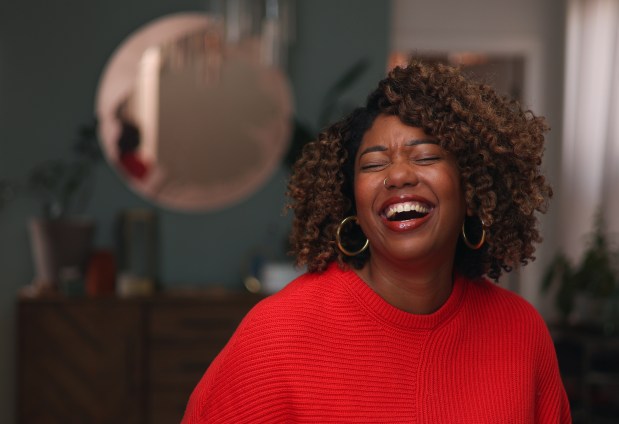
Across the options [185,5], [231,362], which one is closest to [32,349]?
[185,5]

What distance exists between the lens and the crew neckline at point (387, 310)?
1688mm

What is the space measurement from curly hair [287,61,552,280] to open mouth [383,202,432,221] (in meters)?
0.10

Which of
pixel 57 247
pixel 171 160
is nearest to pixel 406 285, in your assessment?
pixel 57 247

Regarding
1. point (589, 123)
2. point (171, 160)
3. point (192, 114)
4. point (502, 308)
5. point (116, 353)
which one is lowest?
point (116, 353)

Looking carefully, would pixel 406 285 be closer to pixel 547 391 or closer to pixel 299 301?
pixel 299 301

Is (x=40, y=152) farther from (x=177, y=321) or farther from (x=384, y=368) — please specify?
(x=384, y=368)

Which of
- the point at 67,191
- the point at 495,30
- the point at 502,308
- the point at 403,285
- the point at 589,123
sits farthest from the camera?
the point at 495,30

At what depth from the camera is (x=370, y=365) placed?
1622 mm

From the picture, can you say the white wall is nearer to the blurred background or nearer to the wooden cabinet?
the blurred background

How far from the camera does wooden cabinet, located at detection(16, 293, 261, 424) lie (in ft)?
13.9

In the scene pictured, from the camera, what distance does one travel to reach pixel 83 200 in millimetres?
4664

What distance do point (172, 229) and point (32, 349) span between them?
2.95 feet

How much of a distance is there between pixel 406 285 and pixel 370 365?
182mm

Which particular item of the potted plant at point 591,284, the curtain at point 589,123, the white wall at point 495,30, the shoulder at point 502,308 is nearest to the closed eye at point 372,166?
the shoulder at point 502,308
